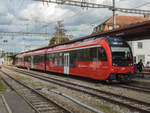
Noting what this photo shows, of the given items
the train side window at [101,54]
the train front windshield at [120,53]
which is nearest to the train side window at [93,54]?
the train side window at [101,54]

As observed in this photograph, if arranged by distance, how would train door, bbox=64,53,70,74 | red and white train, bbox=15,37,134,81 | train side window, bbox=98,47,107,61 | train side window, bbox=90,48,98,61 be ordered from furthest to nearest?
train door, bbox=64,53,70,74, train side window, bbox=90,48,98,61, train side window, bbox=98,47,107,61, red and white train, bbox=15,37,134,81

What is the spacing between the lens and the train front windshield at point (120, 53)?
13.2 meters

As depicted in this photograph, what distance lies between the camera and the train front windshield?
13.2m

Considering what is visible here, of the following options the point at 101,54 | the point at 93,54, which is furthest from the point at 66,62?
the point at 101,54

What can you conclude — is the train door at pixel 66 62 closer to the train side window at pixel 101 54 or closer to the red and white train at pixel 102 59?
the red and white train at pixel 102 59

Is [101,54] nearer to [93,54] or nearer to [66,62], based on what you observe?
[93,54]

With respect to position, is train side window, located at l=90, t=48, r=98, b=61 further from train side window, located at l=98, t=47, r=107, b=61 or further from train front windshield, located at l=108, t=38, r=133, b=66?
train front windshield, located at l=108, t=38, r=133, b=66

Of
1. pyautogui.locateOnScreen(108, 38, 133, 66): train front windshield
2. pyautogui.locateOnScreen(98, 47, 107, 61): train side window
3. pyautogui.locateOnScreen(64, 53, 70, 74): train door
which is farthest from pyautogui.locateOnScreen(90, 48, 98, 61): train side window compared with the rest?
pyautogui.locateOnScreen(64, 53, 70, 74): train door

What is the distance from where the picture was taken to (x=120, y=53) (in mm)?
13586

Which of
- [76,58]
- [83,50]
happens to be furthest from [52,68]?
[83,50]

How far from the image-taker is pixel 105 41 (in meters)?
13.5

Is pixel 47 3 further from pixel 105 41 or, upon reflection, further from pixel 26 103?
pixel 26 103

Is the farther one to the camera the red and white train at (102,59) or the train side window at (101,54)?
the train side window at (101,54)

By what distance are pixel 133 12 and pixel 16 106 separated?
1986 centimetres
